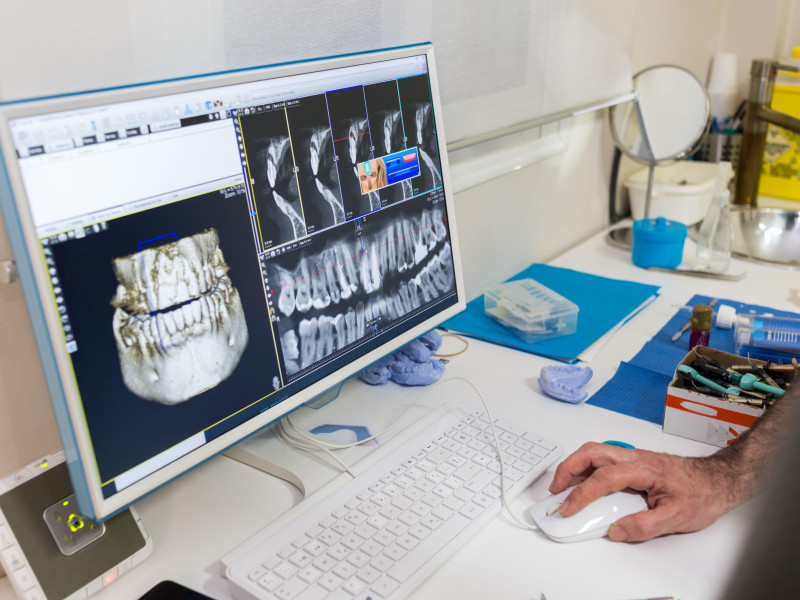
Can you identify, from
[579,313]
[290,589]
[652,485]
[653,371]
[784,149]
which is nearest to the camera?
[290,589]

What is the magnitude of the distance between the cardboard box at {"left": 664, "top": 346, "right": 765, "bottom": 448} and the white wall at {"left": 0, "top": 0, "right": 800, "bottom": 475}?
1.98 feet

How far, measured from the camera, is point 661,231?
5.34 feet

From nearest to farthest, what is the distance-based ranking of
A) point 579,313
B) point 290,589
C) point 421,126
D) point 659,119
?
1. point 290,589
2. point 421,126
3. point 579,313
4. point 659,119

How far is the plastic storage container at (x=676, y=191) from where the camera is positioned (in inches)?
73.2

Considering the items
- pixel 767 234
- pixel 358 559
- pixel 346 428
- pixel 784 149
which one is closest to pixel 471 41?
pixel 346 428

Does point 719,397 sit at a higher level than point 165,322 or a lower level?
lower

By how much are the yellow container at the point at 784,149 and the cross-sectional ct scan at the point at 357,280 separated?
58.9 inches

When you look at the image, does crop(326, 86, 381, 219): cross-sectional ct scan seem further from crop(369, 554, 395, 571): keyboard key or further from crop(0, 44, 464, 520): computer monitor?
crop(369, 554, 395, 571): keyboard key

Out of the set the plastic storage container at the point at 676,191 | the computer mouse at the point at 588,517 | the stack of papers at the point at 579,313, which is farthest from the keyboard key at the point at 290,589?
the plastic storage container at the point at 676,191

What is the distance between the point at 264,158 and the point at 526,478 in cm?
50

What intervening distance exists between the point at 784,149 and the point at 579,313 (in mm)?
1168

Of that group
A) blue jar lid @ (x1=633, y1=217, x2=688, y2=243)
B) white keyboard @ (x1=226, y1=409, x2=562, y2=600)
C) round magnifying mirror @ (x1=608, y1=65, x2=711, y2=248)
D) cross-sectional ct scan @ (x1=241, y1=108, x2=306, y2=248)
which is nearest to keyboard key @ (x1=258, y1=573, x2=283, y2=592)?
white keyboard @ (x1=226, y1=409, x2=562, y2=600)

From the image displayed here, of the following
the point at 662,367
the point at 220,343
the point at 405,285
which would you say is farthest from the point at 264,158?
the point at 662,367

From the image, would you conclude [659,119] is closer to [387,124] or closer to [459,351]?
[459,351]
